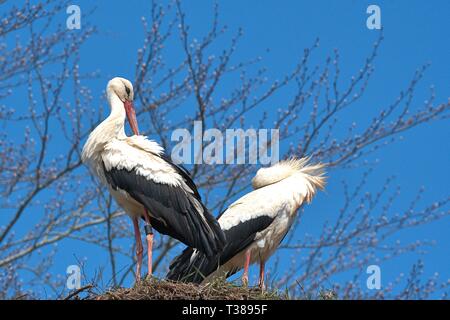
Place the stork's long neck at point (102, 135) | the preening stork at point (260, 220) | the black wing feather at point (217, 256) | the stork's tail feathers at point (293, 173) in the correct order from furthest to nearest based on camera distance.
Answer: the stork's tail feathers at point (293, 173)
the preening stork at point (260, 220)
the black wing feather at point (217, 256)
the stork's long neck at point (102, 135)

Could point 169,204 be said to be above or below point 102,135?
below

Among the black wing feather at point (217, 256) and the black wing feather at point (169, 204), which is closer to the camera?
the black wing feather at point (169, 204)

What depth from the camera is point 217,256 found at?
409 inches

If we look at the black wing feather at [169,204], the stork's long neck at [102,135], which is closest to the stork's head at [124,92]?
the stork's long neck at [102,135]

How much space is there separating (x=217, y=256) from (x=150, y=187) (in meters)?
0.85

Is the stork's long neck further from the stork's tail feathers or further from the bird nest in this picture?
the bird nest

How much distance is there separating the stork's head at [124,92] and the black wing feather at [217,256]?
126 cm

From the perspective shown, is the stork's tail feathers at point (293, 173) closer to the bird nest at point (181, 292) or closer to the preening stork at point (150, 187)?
the preening stork at point (150, 187)

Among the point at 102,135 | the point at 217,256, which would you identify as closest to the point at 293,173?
the point at 217,256

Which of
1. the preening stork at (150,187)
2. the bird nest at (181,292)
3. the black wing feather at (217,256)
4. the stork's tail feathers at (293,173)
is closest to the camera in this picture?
the bird nest at (181,292)

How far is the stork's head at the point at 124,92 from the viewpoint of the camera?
10.8 m

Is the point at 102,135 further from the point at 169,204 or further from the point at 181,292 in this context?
the point at 181,292
